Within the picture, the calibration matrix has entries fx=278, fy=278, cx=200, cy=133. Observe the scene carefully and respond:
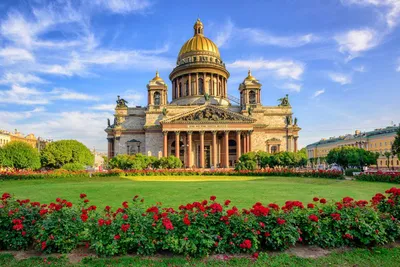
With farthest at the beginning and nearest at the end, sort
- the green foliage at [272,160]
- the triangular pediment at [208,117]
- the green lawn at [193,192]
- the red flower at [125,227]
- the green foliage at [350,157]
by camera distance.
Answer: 1. the triangular pediment at [208,117]
2. the green foliage at [350,157]
3. the green foliage at [272,160]
4. the green lawn at [193,192]
5. the red flower at [125,227]

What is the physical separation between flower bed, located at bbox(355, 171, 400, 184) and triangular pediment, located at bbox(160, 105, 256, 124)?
25090 mm

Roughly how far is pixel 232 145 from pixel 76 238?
49446 millimetres

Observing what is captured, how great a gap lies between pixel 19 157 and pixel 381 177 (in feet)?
167

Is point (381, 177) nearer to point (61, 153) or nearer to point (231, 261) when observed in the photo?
point (231, 261)

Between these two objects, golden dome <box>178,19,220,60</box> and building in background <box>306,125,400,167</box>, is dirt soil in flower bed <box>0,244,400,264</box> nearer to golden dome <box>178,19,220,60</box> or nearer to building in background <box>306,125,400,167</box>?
golden dome <box>178,19,220,60</box>

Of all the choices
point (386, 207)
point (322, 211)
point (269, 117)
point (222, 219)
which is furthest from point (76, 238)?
point (269, 117)

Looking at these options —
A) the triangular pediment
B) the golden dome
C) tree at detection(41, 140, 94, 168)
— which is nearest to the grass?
the triangular pediment

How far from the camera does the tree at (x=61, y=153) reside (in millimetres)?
47031

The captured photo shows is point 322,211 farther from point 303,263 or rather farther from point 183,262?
point 183,262

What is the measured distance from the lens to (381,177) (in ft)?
81.9

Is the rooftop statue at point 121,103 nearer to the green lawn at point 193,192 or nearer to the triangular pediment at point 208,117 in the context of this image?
the triangular pediment at point 208,117

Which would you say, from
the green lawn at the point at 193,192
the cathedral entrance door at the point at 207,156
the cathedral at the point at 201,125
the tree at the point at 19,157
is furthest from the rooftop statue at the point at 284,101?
the tree at the point at 19,157

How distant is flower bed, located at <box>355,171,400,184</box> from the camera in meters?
23.7

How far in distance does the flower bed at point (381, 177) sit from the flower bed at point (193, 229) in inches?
795
